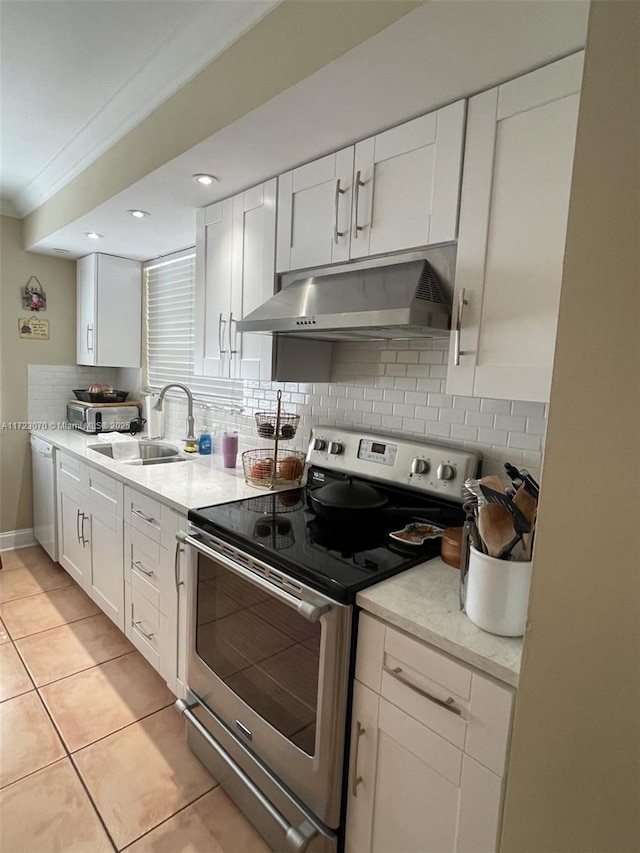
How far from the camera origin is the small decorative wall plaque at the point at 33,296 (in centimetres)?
352

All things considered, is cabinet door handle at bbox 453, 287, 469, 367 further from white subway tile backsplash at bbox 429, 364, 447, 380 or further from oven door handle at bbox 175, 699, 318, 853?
oven door handle at bbox 175, 699, 318, 853

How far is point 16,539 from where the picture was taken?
12.1 ft

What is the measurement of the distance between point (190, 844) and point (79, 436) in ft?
8.62

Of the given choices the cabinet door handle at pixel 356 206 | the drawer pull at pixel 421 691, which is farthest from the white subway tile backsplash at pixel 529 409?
the drawer pull at pixel 421 691

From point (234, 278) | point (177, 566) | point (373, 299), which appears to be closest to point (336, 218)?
point (373, 299)

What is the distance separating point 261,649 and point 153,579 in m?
0.81

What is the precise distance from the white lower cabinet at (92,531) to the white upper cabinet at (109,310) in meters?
0.91

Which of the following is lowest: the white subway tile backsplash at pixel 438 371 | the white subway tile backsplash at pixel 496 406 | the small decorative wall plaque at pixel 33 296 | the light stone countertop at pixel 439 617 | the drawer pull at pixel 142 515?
the drawer pull at pixel 142 515

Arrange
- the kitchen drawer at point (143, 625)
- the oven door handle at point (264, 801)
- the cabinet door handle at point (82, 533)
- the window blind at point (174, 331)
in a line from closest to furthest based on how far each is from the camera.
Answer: the oven door handle at point (264, 801)
the kitchen drawer at point (143, 625)
the cabinet door handle at point (82, 533)
the window blind at point (174, 331)

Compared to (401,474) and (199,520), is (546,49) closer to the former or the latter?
(401,474)

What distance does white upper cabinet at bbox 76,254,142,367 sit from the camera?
11.5 ft

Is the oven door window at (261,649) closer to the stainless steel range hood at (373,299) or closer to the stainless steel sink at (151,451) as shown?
the stainless steel range hood at (373,299)

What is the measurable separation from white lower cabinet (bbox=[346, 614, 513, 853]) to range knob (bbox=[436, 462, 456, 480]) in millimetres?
658

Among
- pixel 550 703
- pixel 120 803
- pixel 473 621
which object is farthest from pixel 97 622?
pixel 550 703
